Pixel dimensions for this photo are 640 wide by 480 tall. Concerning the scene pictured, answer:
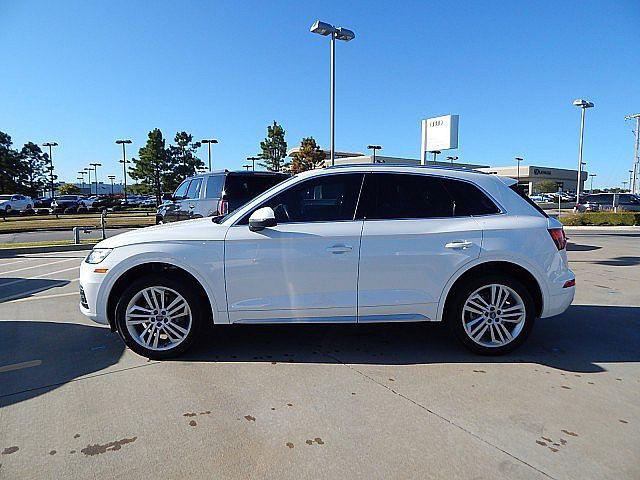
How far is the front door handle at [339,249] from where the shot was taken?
13.0 ft

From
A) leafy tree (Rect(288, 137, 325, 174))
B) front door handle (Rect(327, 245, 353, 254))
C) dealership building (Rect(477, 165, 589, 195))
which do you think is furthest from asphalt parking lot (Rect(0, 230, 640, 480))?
dealership building (Rect(477, 165, 589, 195))

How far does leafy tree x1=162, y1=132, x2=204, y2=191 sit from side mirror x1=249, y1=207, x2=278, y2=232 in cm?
5605

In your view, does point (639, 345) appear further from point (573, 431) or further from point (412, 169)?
point (412, 169)

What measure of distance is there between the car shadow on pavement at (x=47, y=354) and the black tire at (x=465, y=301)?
3.24 m

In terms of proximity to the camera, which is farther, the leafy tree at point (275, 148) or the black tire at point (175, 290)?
the leafy tree at point (275, 148)

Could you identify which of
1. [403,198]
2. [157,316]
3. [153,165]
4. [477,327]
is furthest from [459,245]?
[153,165]

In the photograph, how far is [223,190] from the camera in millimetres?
9734

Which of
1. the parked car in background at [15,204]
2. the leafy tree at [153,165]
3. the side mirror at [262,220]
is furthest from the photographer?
the leafy tree at [153,165]

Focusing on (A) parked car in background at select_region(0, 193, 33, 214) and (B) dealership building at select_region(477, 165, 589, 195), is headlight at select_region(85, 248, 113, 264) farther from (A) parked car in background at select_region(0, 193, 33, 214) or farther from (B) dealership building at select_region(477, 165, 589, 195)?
(B) dealership building at select_region(477, 165, 589, 195)

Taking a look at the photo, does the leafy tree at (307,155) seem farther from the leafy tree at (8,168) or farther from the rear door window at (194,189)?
the leafy tree at (8,168)

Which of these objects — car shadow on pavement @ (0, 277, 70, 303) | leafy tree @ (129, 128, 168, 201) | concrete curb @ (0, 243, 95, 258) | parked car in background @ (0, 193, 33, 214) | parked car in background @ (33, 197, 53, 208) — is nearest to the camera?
car shadow on pavement @ (0, 277, 70, 303)

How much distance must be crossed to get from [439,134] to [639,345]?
13147 mm

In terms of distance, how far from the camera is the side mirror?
3.90 metres

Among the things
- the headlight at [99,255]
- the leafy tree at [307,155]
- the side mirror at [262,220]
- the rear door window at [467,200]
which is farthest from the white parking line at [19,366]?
the leafy tree at [307,155]
